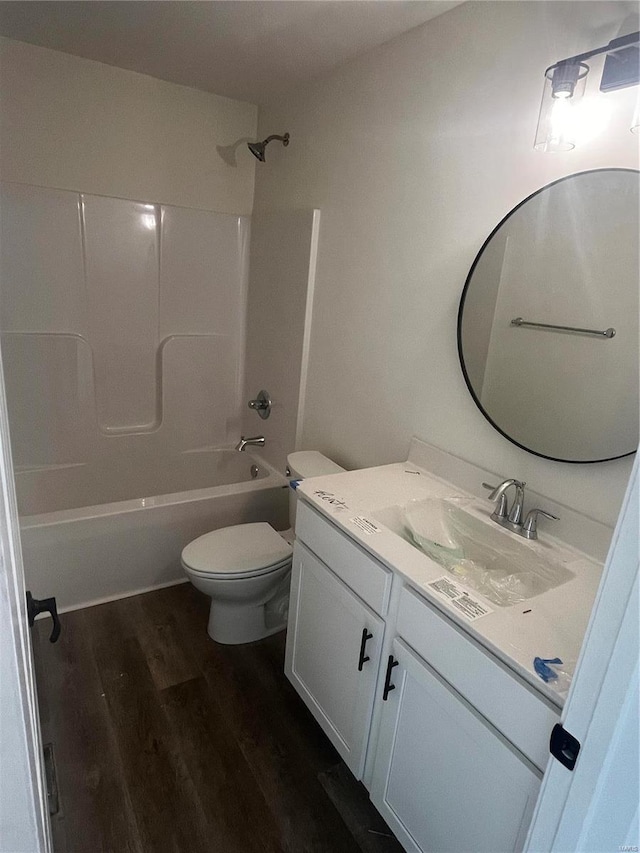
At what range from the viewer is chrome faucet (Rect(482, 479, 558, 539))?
4.65ft

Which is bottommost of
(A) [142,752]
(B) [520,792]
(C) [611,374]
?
(A) [142,752]

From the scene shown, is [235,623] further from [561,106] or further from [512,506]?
[561,106]

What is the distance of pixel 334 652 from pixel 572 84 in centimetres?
163

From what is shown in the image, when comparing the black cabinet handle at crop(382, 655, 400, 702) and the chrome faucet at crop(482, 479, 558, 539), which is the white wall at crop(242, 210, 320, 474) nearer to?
the chrome faucet at crop(482, 479, 558, 539)

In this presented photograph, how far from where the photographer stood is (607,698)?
0.63 meters

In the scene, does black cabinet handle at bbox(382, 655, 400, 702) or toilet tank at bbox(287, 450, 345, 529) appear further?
toilet tank at bbox(287, 450, 345, 529)

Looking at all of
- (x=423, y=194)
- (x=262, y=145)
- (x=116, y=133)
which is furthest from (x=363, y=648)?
(x=116, y=133)

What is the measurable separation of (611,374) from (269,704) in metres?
1.54

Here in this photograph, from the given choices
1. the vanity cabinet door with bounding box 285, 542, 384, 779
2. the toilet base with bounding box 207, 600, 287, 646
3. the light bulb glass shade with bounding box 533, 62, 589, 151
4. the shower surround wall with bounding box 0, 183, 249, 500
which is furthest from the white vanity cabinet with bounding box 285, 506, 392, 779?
the shower surround wall with bounding box 0, 183, 249, 500

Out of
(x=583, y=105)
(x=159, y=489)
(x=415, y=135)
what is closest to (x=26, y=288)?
(x=159, y=489)

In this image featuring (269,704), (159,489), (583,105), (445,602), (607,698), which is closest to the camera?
(607,698)

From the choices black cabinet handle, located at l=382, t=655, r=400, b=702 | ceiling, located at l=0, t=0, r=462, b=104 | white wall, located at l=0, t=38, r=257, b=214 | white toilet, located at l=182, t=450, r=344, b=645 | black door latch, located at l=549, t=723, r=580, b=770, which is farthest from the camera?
white wall, located at l=0, t=38, r=257, b=214

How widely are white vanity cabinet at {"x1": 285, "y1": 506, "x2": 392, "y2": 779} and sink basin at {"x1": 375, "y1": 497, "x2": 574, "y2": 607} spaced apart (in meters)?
0.20

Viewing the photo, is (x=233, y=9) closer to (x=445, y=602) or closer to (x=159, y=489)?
(x=445, y=602)
